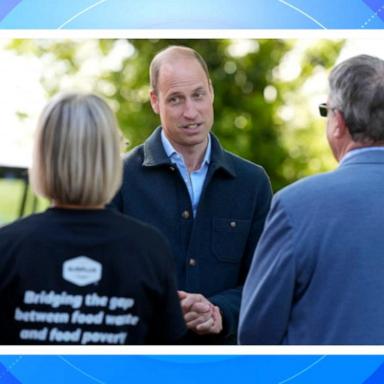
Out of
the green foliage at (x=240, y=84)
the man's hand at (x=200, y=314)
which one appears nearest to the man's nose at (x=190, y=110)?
the man's hand at (x=200, y=314)

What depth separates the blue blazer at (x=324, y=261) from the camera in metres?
3.13

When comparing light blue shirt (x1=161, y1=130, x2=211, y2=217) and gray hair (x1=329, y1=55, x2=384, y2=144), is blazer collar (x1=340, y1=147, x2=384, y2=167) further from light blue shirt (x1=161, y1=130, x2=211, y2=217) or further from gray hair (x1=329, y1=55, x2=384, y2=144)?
light blue shirt (x1=161, y1=130, x2=211, y2=217)

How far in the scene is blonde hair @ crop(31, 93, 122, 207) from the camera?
111 inches

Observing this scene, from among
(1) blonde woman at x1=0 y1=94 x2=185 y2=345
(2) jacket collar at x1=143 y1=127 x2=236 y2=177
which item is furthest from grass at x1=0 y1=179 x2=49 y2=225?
(1) blonde woman at x1=0 y1=94 x2=185 y2=345

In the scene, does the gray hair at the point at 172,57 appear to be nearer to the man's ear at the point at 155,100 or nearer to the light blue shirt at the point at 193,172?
the man's ear at the point at 155,100

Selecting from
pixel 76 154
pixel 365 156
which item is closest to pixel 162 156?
pixel 365 156

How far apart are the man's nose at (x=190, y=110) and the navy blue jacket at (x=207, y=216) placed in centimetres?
19

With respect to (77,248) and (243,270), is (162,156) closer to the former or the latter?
(243,270)

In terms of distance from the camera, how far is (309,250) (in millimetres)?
3125

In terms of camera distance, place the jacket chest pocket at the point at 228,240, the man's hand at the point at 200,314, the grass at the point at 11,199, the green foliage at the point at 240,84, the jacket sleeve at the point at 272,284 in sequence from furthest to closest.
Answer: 1. the green foliage at the point at 240,84
2. the grass at the point at 11,199
3. the jacket chest pocket at the point at 228,240
4. the man's hand at the point at 200,314
5. the jacket sleeve at the point at 272,284

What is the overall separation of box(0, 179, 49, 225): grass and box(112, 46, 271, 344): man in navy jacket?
4846 mm

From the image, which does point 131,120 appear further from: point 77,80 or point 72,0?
point 72,0
